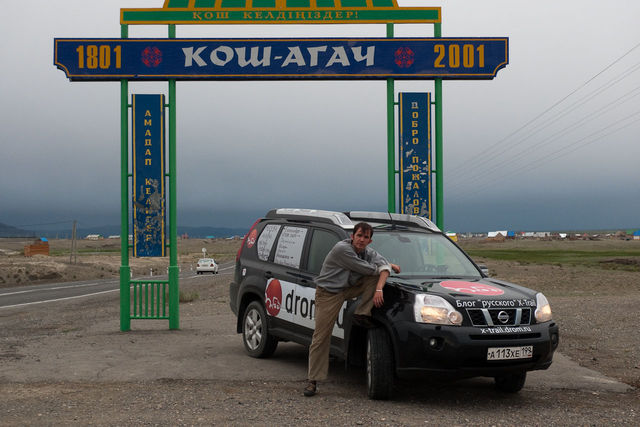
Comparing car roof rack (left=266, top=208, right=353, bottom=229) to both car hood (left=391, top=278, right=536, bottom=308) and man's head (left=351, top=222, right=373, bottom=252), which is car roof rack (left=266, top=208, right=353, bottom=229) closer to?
man's head (left=351, top=222, right=373, bottom=252)

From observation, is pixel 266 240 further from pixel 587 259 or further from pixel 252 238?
pixel 587 259

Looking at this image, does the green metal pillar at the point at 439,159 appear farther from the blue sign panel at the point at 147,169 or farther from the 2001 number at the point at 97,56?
the 2001 number at the point at 97,56

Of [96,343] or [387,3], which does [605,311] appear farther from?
[96,343]

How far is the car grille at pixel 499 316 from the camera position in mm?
5945

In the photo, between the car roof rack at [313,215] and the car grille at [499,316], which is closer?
the car grille at [499,316]

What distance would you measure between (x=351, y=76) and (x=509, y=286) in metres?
6.08

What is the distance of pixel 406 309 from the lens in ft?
19.9

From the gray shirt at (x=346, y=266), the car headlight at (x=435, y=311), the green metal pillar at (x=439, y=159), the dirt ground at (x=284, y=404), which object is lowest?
the dirt ground at (x=284, y=404)

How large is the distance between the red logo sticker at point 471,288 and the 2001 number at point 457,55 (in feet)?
20.0

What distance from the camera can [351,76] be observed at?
11656 mm

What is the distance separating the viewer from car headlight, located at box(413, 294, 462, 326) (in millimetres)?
5898

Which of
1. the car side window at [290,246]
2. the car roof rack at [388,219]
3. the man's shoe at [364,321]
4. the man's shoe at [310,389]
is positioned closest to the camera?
the man's shoe at [364,321]

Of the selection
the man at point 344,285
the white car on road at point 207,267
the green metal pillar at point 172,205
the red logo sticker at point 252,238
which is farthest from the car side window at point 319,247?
the white car on road at point 207,267

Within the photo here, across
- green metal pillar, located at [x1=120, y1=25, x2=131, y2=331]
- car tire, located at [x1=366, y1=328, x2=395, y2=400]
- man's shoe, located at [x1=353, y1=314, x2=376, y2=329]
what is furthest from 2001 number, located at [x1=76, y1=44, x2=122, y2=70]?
car tire, located at [x1=366, y1=328, x2=395, y2=400]
